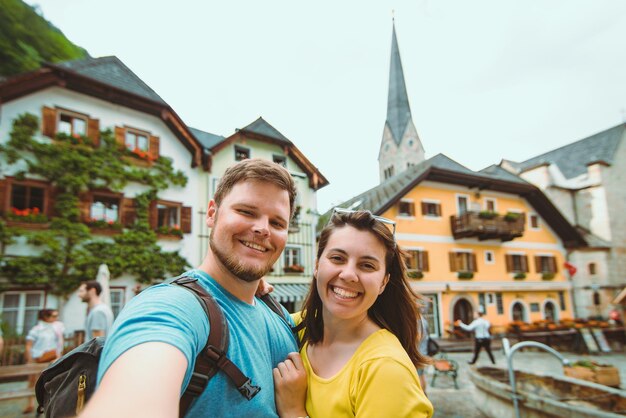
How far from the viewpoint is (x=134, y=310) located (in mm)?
947

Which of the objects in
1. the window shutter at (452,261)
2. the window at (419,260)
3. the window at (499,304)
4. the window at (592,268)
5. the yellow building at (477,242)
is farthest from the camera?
the window at (592,268)

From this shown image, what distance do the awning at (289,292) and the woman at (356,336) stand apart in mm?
12494

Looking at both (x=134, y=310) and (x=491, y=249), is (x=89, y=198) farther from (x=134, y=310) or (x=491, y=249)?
(x=491, y=249)

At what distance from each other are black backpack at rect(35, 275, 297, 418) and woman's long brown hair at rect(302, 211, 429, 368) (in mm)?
902

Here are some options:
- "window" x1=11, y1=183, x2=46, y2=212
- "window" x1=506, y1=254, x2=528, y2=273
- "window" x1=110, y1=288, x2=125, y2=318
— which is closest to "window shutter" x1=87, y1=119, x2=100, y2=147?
"window" x1=11, y1=183, x2=46, y2=212

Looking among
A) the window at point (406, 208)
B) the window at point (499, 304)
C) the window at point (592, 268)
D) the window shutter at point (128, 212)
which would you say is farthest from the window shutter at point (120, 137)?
the window at point (592, 268)

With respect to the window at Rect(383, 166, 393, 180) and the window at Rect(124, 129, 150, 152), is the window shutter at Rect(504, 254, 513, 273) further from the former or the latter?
the window at Rect(383, 166, 393, 180)

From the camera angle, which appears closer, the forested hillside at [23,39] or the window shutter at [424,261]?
the forested hillside at [23,39]

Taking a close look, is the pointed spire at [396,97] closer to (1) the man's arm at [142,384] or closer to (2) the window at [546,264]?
(2) the window at [546,264]

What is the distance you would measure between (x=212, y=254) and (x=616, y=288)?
2845cm

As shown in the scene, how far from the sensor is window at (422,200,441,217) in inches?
747

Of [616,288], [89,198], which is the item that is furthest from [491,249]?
[89,198]

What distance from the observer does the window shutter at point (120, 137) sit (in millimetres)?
11711

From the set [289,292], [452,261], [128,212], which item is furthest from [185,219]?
[452,261]
